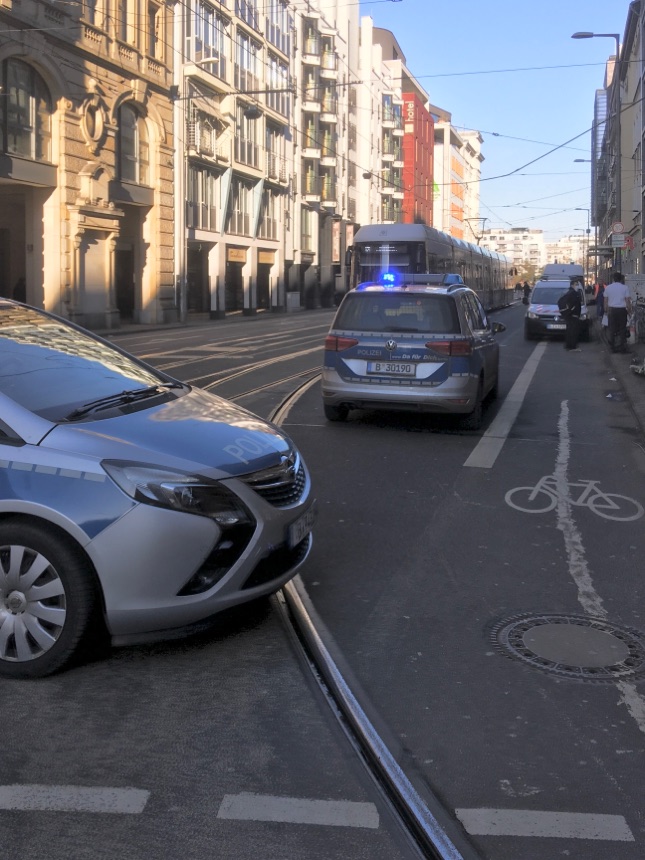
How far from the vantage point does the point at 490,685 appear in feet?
13.8

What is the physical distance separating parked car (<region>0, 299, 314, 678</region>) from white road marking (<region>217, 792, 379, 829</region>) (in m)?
1.14

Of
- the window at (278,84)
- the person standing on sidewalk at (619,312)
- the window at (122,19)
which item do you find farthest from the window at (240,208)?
the person standing on sidewalk at (619,312)

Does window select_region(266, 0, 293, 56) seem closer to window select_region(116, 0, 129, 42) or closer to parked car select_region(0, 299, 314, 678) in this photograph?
window select_region(116, 0, 129, 42)

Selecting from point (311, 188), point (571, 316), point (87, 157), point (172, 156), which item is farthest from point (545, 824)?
point (311, 188)

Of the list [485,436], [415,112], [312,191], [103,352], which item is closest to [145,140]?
[312,191]

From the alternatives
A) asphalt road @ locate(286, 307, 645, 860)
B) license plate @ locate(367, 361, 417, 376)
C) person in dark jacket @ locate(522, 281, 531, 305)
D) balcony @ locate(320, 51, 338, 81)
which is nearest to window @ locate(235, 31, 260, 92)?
balcony @ locate(320, 51, 338, 81)

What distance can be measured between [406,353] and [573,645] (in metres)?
6.22

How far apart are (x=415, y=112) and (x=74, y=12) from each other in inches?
2780

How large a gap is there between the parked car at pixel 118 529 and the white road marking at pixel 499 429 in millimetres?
4964

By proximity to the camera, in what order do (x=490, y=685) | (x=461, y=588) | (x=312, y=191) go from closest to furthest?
(x=490, y=685), (x=461, y=588), (x=312, y=191)

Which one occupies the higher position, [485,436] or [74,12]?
[74,12]

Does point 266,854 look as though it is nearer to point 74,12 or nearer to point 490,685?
point 490,685

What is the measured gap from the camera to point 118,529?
4.04 meters

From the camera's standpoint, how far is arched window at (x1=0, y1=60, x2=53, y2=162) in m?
29.3
